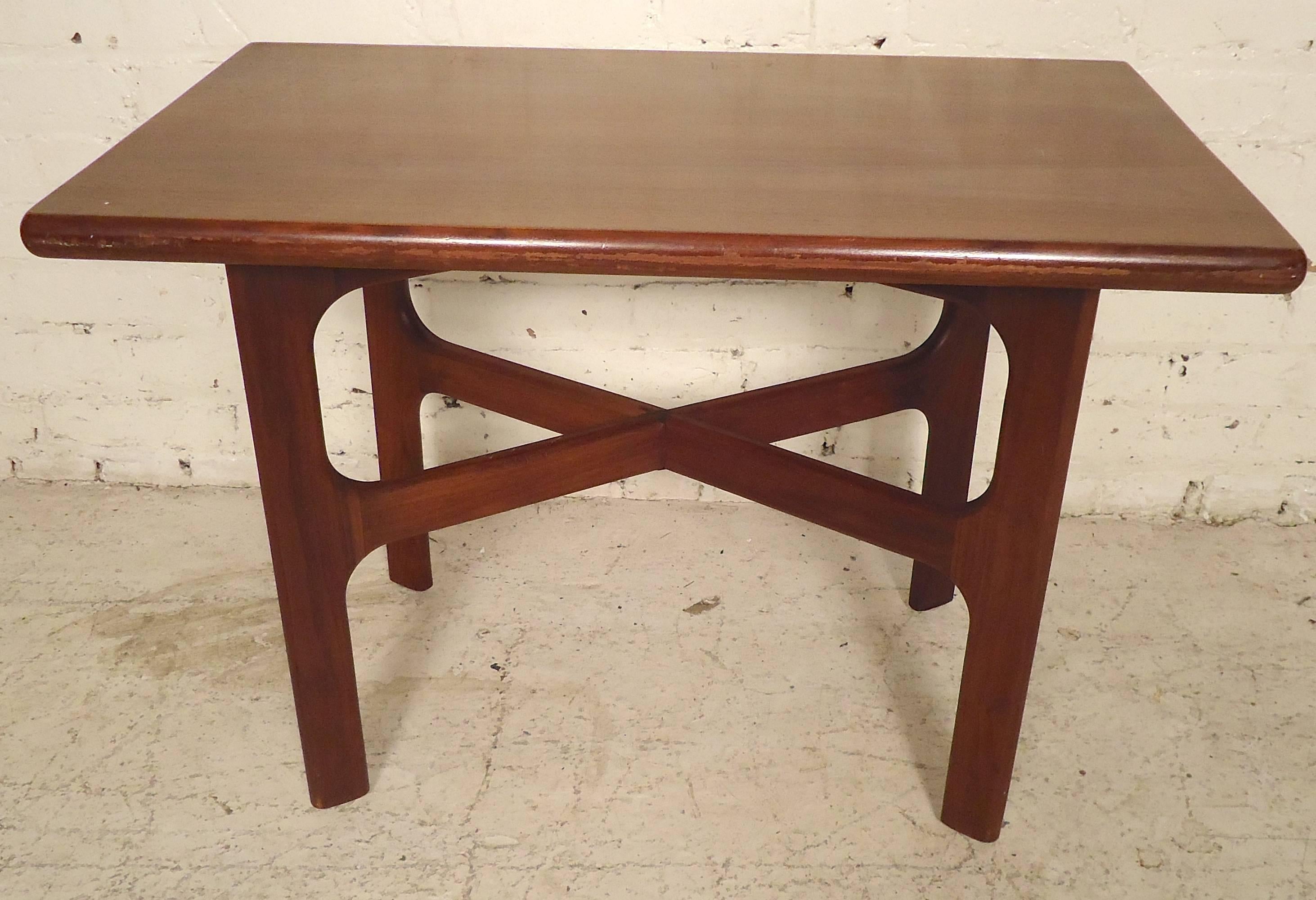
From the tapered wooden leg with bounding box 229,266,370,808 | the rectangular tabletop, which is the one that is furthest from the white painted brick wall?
the tapered wooden leg with bounding box 229,266,370,808

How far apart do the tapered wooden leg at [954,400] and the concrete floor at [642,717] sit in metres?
0.26

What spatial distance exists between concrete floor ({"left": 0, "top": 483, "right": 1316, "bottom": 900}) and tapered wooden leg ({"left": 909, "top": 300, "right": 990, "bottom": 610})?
0.26 m

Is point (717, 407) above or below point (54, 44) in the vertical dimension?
below

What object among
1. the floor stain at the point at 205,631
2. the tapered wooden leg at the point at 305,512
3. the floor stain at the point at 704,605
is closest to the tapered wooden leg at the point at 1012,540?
the floor stain at the point at 704,605

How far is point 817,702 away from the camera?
5.44ft

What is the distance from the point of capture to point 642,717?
162cm

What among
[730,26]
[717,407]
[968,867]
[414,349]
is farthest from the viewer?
[730,26]

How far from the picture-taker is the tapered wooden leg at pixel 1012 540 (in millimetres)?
1143

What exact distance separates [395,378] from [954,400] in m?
0.81

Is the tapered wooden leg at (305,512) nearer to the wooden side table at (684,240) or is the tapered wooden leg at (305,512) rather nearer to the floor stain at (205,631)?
the wooden side table at (684,240)

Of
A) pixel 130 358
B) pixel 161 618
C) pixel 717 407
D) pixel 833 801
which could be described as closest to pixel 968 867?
pixel 833 801

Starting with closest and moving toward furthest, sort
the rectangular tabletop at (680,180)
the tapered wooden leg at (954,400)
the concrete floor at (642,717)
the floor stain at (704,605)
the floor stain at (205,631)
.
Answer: the rectangular tabletop at (680,180), the concrete floor at (642,717), the tapered wooden leg at (954,400), the floor stain at (205,631), the floor stain at (704,605)

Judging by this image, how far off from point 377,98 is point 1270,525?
1746 mm

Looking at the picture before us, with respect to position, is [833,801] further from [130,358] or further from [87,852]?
[130,358]
